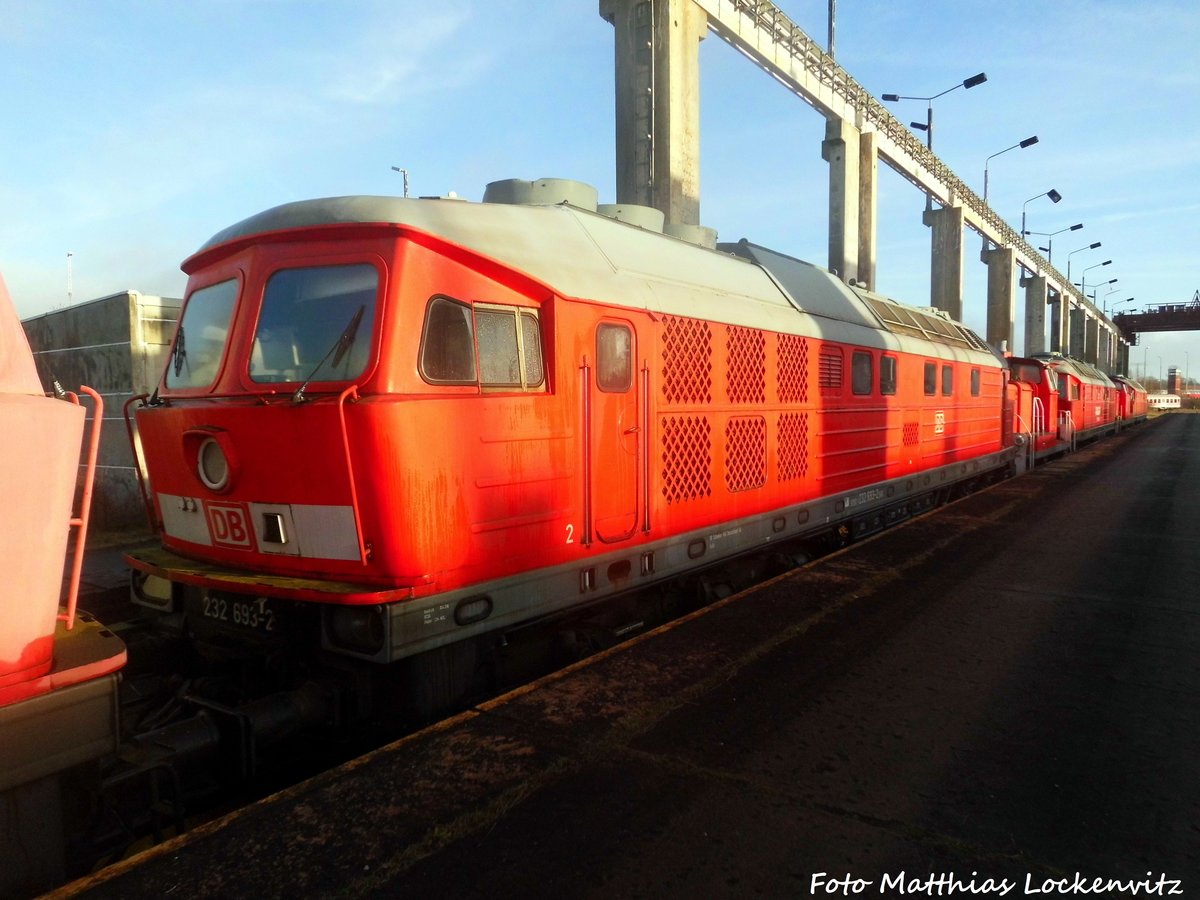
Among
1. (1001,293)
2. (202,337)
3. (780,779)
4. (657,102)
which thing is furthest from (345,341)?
Answer: (1001,293)

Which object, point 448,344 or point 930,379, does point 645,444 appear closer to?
point 448,344

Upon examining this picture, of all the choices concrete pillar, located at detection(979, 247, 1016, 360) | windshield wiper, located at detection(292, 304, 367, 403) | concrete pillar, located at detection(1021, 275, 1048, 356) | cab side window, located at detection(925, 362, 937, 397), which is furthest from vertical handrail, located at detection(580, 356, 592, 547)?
concrete pillar, located at detection(1021, 275, 1048, 356)

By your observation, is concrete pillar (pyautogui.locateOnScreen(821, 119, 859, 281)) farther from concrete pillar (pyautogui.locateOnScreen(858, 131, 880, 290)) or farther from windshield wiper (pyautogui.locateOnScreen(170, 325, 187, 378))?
windshield wiper (pyautogui.locateOnScreen(170, 325, 187, 378))

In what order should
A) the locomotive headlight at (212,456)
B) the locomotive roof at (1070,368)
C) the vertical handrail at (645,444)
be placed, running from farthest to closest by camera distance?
1. the locomotive roof at (1070,368)
2. the vertical handrail at (645,444)
3. the locomotive headlight at (212,456)

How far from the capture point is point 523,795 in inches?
112

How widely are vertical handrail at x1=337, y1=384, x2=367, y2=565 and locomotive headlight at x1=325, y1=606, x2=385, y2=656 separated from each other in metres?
0.24

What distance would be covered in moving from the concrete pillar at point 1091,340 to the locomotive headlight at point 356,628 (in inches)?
3005

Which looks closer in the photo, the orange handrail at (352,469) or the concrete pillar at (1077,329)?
the orange handrail at (352,469)

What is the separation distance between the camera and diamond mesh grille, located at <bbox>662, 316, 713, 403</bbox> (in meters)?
5.01

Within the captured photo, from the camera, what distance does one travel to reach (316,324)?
12.5 ft

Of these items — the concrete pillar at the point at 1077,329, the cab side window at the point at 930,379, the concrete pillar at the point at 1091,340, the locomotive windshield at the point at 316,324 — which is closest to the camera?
the locomotive windshield at the point at 316,324

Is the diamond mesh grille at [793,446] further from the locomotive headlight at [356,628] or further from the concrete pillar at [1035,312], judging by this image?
the concrete pillar at [1035,312]

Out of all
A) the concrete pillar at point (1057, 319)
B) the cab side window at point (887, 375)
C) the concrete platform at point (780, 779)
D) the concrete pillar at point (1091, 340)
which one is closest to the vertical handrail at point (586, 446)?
the concrete platform at point (780, 779)

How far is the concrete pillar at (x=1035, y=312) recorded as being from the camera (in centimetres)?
4590
